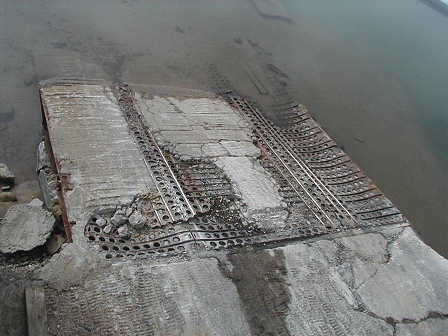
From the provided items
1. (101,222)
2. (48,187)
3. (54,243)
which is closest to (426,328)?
(101,222)

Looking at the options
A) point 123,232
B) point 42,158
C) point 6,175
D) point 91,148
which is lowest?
point 6,175

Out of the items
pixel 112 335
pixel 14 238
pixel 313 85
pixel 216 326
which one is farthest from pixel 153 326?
pixel 313 85

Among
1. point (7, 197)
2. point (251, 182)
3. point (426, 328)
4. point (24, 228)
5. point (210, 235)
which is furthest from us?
point (251, 182)

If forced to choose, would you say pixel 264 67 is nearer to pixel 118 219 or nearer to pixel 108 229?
pixel 118 219

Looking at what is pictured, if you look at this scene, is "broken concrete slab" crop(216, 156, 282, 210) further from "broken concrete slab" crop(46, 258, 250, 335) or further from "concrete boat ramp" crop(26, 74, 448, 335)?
"broken concrete slab" crop(46, 258, 250, 335)

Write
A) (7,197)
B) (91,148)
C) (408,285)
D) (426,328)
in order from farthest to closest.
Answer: (91,148), (7,197), (408,285), (426,328)

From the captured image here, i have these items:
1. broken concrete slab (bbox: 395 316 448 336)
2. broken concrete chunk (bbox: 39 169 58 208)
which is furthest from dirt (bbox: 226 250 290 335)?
broken concrete chunk (bbox: 39 169 58 208)
